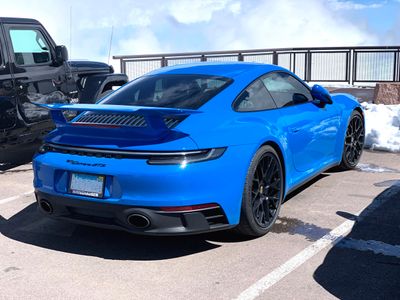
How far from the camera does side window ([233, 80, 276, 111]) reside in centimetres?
440

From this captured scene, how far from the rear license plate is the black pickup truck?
343cm

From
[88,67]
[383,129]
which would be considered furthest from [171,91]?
[383,129]

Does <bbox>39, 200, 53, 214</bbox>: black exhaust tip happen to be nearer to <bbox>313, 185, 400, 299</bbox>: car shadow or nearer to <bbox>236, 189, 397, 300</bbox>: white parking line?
<bbox>236, 189, 397, 300</bbox>: white parking line

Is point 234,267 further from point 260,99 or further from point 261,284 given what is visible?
point 260,99

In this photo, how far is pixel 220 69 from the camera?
16.1ft

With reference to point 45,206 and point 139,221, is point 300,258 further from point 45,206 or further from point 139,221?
point 45,206

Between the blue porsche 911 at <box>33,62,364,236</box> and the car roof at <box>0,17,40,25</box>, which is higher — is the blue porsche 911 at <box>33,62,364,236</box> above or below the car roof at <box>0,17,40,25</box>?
below

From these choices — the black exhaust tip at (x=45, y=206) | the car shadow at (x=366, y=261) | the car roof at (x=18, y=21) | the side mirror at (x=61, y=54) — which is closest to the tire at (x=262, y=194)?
the car shadow at (x=366, y=261)

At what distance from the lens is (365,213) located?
16.4 ft

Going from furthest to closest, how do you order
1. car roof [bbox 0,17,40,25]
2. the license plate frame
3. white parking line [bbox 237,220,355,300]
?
car roof [bbox 0,17,40,25], the license plate frame, white parking line [bbox 237,220,355,300]

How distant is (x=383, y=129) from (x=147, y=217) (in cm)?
624

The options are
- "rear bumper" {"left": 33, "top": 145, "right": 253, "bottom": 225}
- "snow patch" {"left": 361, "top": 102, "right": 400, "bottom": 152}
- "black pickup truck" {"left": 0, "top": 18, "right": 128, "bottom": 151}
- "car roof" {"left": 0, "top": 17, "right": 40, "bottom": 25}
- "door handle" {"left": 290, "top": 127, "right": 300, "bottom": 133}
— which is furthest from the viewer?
"snow patch" {"left": 361, "top": 102, "right": 400, "bottom": 152}

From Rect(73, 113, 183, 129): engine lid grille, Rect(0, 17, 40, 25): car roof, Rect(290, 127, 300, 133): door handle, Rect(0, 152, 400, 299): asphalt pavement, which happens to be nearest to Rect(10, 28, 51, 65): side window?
Rect(0, 17, 40, 25): car roof

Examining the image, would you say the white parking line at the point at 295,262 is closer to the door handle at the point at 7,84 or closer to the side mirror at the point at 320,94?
the side mirror at the point at 320,94
